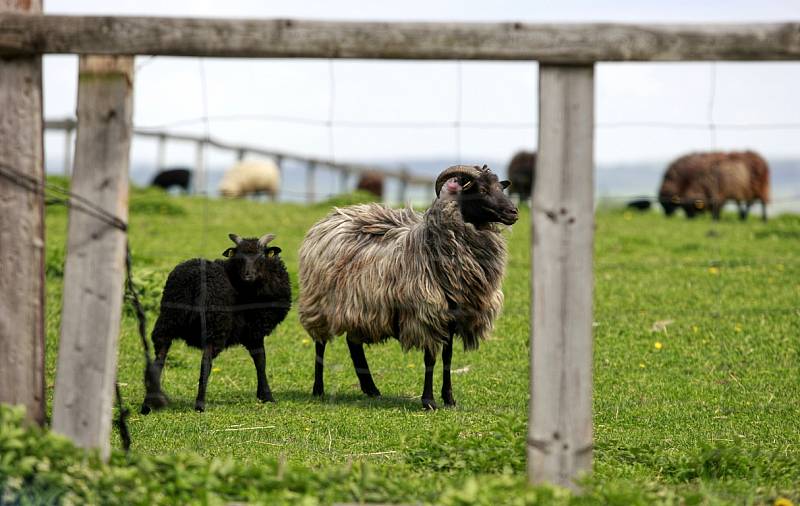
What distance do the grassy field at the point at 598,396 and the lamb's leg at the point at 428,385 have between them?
0.69ft

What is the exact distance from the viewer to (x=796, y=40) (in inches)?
192

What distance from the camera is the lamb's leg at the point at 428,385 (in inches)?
334

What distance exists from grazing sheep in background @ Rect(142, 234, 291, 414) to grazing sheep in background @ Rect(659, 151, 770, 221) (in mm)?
14831

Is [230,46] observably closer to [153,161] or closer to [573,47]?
[573,47]

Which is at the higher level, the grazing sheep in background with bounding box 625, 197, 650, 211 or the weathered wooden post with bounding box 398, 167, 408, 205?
the weathered wooden post with bounding box 398, 167, 408, 205

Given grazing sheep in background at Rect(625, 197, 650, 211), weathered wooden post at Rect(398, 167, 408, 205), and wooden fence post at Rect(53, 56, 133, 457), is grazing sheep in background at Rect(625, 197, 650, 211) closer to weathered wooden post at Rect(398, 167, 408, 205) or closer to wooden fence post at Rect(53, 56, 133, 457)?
weathered wooden post at Rect(398, 167, 408, 205)

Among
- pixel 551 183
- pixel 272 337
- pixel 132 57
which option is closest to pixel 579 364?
pixel 551 183

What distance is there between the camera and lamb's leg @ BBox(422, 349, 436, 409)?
8484 mm

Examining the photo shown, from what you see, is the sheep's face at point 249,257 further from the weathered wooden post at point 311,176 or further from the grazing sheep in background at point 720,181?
the weathered wooden post at point 311,176

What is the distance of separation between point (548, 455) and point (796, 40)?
2178 mm

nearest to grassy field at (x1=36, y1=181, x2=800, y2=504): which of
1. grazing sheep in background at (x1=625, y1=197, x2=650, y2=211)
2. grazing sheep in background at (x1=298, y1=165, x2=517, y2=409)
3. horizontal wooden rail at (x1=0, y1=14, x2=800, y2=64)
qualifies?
grazing sheep in background at (x1=298, y1=165, x2=517, y2=409)

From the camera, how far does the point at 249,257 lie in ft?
28.5

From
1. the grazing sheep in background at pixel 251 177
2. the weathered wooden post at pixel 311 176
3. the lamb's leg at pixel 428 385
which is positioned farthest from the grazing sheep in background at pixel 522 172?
the lamb's leg at pixel 428 385

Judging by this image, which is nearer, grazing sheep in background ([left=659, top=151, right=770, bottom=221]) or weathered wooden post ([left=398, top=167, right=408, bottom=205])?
grazing sheep in background ([left=659, top=151, right=770, bottom=221])
